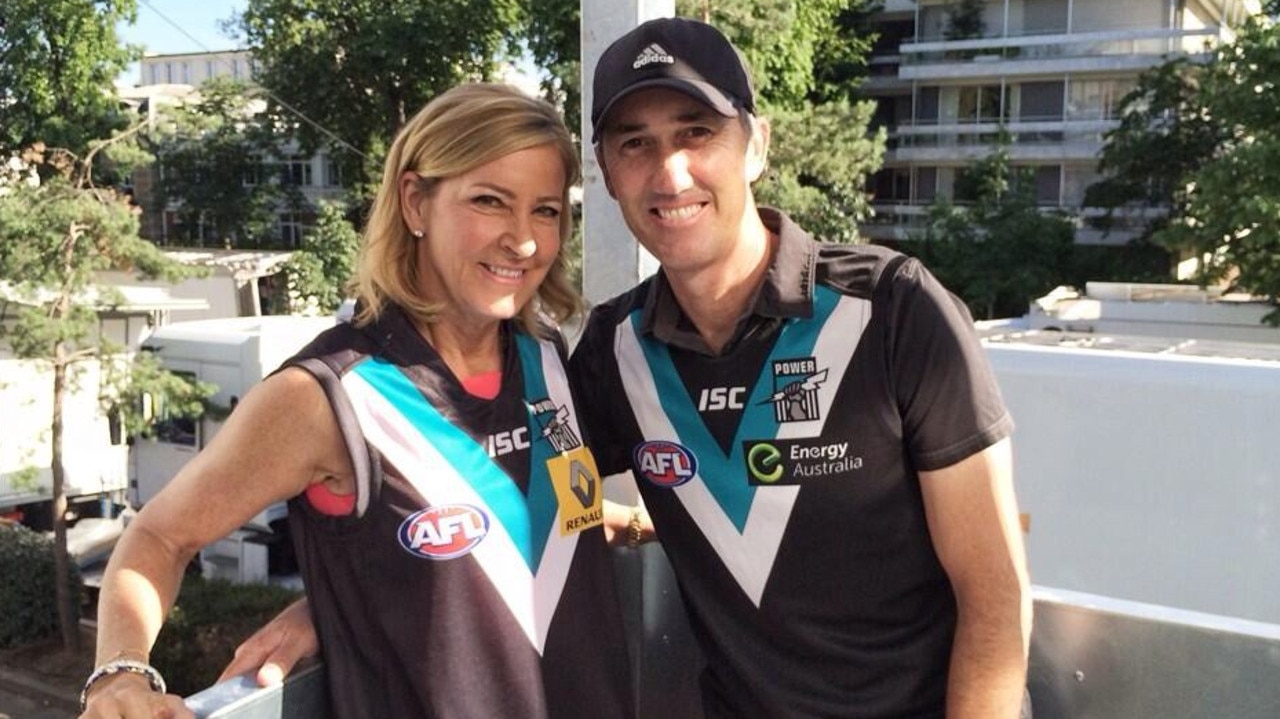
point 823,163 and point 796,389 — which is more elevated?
point 823,163

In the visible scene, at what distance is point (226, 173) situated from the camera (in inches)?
1421

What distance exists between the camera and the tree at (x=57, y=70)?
3069 centimetres

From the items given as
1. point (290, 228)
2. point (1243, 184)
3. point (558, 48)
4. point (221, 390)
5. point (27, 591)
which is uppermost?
point (558, 48)

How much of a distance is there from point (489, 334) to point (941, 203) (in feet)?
102

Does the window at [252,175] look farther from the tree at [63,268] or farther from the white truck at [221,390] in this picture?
the tree at [63,268]

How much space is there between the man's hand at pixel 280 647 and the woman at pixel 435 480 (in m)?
0.05

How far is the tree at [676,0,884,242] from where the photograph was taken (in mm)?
21984

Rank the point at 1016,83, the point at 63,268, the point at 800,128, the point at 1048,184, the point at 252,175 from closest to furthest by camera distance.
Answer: the point at 63,268
the point at 800,128
the point at 252,175
the point at 1048,184
the point at 1016,83

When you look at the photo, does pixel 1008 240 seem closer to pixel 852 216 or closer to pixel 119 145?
pixel 852 216

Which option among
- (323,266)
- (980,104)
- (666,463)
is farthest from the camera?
(980,104)

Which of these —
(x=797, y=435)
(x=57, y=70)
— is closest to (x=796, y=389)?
(x=797, y=435)

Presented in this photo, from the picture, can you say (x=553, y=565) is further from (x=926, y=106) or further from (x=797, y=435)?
(x=926, y=106)

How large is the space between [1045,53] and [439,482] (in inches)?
1494

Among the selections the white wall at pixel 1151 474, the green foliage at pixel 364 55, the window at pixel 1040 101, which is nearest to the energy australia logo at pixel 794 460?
the white wall at pixel 1151 474
